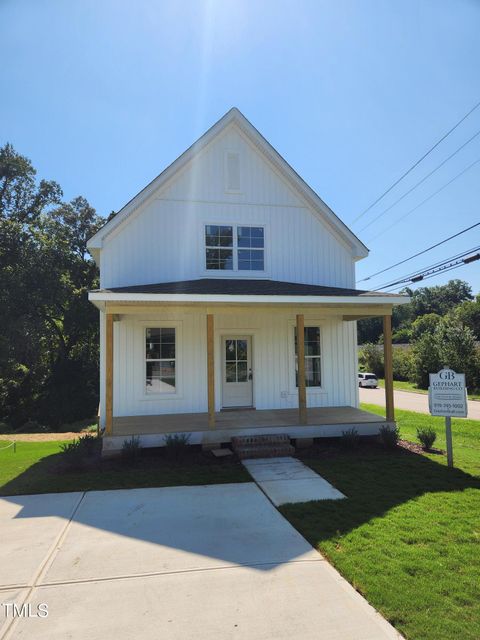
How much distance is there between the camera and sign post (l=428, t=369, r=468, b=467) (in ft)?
27.0

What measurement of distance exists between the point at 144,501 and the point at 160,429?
9.56 ft

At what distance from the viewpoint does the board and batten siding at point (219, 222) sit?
1134cm

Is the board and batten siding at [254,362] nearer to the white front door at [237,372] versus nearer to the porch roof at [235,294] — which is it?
the white front door at [237,372]

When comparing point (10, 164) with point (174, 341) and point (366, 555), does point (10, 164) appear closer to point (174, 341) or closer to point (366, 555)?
point (174, 341)

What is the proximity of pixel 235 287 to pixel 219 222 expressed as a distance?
7.95ft

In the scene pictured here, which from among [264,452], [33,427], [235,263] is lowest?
[33,427]

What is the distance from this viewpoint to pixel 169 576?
4.24 meters

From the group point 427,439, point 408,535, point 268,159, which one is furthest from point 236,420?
point 268,159

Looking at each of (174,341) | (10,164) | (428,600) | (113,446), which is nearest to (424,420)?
(174,341)

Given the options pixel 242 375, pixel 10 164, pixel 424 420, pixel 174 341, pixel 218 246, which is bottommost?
pixel 424 420

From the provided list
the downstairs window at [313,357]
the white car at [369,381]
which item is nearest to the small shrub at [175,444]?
the downstairs window at [313,357]

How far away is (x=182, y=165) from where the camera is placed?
1168 centimetres

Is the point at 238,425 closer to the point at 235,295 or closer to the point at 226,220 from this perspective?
the point at 235,295

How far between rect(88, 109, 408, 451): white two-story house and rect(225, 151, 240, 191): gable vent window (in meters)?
0.03
